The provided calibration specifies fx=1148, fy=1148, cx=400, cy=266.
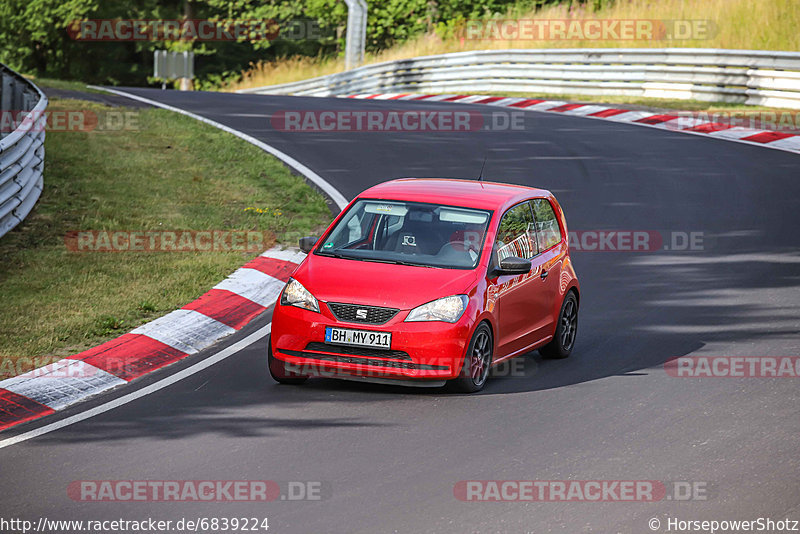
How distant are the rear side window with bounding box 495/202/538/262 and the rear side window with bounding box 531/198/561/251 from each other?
0.13 meters

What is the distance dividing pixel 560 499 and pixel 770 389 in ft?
10.4

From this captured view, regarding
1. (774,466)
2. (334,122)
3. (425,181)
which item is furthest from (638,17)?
(774,466)

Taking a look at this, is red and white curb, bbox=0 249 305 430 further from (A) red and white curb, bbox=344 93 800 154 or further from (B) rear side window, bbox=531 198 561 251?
(A) red and white curb, bbox=344 93 800 154

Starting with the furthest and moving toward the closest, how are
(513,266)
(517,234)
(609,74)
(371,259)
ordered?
(609,74), (517,234), (371,259), (513,266)

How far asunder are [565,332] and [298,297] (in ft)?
9.06

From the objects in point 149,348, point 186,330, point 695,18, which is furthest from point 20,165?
point 695,18

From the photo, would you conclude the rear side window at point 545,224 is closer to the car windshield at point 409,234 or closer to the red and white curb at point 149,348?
the car windshield at point 409,234

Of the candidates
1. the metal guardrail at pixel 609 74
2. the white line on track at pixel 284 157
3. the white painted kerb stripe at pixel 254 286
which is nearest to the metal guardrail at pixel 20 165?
the white painted kerb stripe at pixel 254 286

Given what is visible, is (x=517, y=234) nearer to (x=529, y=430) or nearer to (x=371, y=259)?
(x=371, y=259)

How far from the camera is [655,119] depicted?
24.3m

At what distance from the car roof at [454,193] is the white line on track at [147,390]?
1.72m

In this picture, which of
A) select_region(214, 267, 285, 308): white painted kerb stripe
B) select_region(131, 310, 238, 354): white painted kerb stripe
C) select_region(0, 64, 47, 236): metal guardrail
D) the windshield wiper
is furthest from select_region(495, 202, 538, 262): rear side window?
select_region(0, 64, 47, 236): metal guardrail

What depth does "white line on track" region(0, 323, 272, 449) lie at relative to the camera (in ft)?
25.9

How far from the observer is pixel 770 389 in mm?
9133
